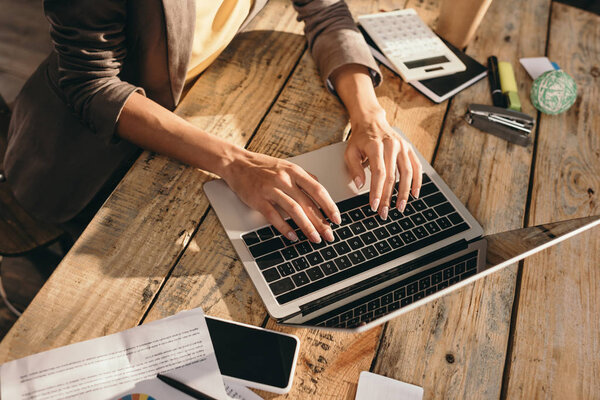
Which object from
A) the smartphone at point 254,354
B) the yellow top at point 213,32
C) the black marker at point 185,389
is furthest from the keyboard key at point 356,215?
the yellow top at point 213,32

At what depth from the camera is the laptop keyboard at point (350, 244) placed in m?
0.74

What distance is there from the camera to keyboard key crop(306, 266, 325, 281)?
0.74m

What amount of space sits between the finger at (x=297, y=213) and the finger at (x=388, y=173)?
15cm

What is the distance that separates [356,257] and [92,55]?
0.65 m

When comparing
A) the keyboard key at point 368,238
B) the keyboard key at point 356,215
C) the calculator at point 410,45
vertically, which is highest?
the calculator at point 410,45

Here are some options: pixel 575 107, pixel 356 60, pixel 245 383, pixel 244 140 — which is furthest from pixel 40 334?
pixel 575 107

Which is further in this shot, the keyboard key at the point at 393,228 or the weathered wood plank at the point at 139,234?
the keyboard key at the point at 393,228

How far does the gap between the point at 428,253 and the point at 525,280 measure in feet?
0.72

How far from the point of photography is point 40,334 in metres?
0.66

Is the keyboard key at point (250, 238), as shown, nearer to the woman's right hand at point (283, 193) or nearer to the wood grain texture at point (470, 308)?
the woman's right hand at point (283, 193)

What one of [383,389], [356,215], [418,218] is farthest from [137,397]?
[418,218]

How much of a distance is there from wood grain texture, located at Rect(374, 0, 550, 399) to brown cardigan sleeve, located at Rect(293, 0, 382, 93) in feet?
0.90

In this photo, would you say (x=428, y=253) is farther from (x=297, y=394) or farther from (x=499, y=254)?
(x=297, y=394)

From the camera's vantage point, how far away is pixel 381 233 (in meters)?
0.81
